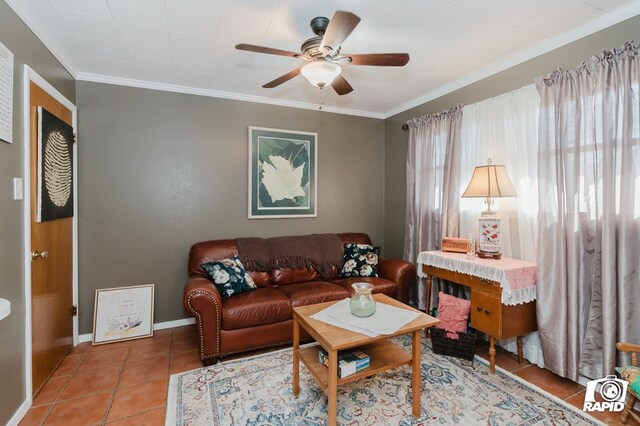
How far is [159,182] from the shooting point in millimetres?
3252

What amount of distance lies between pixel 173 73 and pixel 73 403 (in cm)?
271

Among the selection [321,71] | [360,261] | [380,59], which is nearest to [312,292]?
[360,261]

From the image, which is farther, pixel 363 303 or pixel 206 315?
pixel 206 315

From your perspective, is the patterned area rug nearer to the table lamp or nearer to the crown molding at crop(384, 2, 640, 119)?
the table lamp

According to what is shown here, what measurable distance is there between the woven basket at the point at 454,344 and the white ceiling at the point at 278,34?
7.54 ft

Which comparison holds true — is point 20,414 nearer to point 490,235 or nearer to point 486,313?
Answer: point 486,313

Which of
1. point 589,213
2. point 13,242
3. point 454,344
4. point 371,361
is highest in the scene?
point 589,213

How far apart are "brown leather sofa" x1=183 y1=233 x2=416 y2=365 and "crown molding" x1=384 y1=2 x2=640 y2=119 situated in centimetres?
189

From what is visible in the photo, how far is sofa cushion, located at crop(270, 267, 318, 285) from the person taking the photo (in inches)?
128

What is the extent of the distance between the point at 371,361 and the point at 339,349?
43 cm

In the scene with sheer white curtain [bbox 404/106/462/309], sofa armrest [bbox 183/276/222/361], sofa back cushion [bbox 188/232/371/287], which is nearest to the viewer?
sofa armrest [bbox 183/276/222/361]

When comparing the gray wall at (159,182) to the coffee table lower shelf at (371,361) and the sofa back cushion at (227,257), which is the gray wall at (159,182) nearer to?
the sofa back cushion at (227,257)

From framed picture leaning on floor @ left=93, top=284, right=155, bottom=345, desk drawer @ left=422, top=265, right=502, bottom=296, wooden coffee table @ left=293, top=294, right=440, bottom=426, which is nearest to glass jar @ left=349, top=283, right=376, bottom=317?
wooden coffee table @ left=293, top=294, right=440, bottom=426

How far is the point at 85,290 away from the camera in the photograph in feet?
9.92
